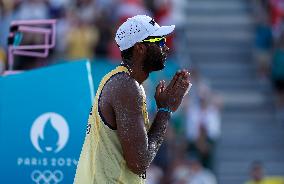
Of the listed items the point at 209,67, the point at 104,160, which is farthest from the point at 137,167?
the point at 209,67

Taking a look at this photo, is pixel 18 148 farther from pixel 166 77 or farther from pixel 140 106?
pixel 166 77

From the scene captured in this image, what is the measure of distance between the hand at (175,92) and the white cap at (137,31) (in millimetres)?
271

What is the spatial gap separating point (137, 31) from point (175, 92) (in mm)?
415

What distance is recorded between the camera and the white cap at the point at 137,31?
5.20 metres

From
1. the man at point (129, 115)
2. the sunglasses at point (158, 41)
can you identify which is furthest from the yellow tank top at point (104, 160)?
the sunglasses at point (158, 41)

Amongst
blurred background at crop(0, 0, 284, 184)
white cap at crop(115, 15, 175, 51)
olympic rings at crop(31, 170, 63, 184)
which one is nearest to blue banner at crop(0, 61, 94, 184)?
olympic rings at crop(31, 170, 63, 184)

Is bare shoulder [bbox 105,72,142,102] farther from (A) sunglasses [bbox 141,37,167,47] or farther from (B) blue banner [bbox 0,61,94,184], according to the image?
(B) blue banner [bbox 0,61,94,184]

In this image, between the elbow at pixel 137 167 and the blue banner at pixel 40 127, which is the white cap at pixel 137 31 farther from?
the blue banner at pixel 40 127

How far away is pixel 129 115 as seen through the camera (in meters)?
5.06

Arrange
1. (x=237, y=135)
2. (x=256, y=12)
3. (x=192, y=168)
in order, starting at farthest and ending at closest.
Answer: (x=256, y=12)
(x=237, y=135)
(x=192, y=168)

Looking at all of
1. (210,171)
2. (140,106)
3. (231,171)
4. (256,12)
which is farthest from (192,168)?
(140,106)

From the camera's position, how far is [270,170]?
1370 cm

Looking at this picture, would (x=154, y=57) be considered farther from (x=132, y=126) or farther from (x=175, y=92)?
(x=132, y=126)

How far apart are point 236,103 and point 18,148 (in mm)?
8830
